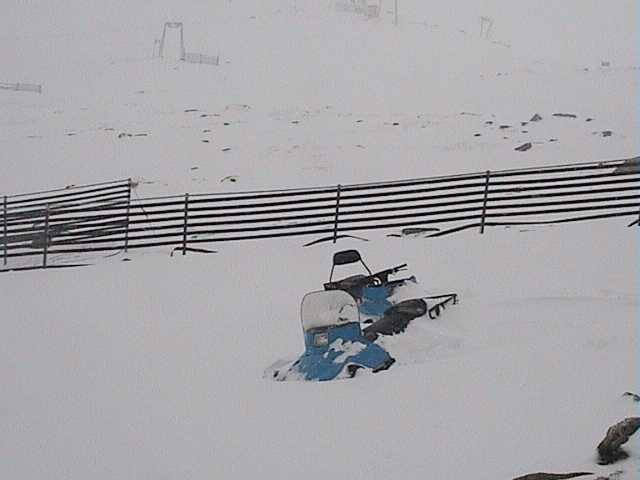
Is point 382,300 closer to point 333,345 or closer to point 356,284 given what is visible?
point 356,284

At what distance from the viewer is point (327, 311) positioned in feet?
12.4

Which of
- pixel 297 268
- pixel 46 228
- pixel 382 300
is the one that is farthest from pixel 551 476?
pixel 46 228

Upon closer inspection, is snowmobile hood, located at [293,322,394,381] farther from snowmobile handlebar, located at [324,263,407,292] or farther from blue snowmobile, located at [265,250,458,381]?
snowmobile handlebar, located at [324,263,407,292]

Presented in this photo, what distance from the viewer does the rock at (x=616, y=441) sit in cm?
266

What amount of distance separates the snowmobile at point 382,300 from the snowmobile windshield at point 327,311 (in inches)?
16.9

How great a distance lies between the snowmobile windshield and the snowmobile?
43 cm

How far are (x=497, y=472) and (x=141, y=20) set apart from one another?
8689 millimetres

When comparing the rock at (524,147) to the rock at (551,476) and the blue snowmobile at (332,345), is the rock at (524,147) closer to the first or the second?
the blue snowmobile at (332,345)

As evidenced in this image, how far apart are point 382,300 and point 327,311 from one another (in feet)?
2.61

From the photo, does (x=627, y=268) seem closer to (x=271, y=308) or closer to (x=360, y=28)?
(x=271, y=308)

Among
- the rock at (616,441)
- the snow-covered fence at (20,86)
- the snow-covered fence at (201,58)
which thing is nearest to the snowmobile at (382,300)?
the rock at (616,441)

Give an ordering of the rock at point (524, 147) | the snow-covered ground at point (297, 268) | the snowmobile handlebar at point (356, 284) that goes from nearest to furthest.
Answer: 1. the snow-covered ground at point (297, 268)
2. the snowmobile handlebar at point (356, 284)
3. the rock at point (524, 147)

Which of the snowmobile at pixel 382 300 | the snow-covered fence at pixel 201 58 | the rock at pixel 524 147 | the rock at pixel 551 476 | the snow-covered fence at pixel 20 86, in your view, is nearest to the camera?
the rock at pixel 551 476

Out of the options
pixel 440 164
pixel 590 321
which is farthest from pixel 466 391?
pixel 440 164
